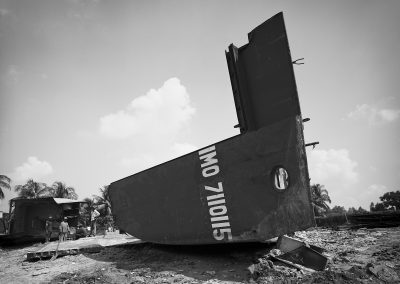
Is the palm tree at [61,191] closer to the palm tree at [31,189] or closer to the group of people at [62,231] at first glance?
the palm tree at [31,189]

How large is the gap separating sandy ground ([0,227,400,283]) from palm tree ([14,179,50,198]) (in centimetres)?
2877

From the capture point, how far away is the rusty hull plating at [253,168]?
201 inches

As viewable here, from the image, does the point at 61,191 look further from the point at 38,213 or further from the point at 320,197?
the point at 320,197

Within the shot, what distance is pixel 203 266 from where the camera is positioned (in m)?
5.74

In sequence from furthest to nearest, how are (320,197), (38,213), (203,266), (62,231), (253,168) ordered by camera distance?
(320,197)
(38,213)
(62,231)
(203,266)
(253,168)

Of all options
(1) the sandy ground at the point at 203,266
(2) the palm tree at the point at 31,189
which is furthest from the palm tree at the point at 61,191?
(1) the sandy ground at the point at 203,266

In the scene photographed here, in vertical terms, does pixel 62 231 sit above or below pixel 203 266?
above

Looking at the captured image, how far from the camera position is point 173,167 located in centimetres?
695

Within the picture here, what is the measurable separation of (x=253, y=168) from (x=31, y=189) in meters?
35.7

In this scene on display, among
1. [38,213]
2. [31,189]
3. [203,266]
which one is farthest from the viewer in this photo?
[31,189]

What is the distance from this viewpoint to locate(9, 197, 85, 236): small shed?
44.5ft

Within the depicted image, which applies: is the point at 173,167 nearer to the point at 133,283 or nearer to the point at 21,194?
the point at 133,283

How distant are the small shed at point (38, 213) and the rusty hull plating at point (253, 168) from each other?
967 cm

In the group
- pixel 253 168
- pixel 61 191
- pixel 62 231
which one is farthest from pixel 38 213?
pixel 61 191
